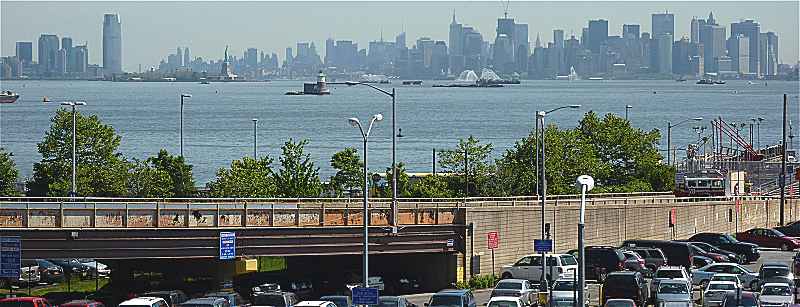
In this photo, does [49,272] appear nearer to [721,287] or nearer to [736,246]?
[721,287]

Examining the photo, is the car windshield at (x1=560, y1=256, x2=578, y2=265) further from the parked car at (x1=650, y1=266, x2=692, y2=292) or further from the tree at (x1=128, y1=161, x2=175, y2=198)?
the tree at (x1=128, y1=161, x2=175, y2=198)

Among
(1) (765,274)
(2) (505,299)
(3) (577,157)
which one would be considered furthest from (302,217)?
(3) (577,157)

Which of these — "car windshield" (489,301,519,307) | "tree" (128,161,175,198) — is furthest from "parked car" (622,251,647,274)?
"tree" (128,161,175,198)

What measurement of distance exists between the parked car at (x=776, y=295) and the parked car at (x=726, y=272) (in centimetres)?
396

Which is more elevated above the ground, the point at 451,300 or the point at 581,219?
the point at 581,219

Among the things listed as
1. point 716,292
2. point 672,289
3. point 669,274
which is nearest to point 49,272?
point 669,274

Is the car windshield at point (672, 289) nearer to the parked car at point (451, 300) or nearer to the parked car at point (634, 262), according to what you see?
the parked car at point (451, 300)

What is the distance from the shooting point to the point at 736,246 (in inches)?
2131

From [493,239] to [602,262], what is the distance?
3.80 metres

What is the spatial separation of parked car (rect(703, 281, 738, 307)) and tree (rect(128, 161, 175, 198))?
3156cm

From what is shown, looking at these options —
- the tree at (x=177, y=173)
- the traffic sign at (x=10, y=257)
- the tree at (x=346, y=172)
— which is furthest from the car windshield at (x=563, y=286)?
the tree at (x=177, y=173)

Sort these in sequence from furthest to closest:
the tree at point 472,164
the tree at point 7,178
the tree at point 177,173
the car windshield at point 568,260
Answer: the tree at point 177,173
the tree at point 472,164
the tree at point 7,178
the car windshield at point 568,260

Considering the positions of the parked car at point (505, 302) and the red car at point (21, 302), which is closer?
the red car at point (21, 302)

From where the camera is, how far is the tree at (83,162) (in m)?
61.6
